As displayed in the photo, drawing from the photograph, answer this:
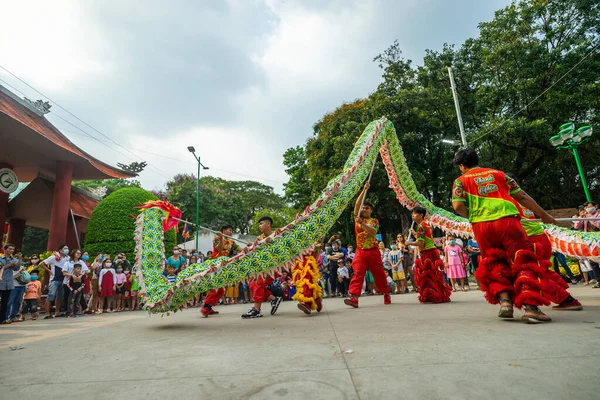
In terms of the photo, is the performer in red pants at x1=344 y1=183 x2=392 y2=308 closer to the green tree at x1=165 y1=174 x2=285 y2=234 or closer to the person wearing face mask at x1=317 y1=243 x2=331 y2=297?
the person wearing face mask at x1=317 y1=243 x2=331 y2=297

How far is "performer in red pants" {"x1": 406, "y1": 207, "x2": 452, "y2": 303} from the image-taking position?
569 centimetres

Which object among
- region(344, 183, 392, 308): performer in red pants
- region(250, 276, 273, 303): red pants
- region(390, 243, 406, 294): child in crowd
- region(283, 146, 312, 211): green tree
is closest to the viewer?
region(250, 276, 273, 303): red pants

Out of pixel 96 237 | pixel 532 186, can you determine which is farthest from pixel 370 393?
pixel 532 186

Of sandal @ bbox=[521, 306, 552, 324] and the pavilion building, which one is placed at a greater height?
the pavilion building

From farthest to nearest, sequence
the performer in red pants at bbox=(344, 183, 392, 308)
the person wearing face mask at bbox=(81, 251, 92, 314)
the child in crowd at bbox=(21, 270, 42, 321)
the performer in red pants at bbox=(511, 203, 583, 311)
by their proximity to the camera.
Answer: the person wearing face mask at bbox=(81, 251, 92, 314)
the child in crowd at bbox=(21, 270, 42, 321)
the performer in red pants at bbox=(344, 183, 392, 308)
the performer in red pants at bbox=(511, 203, 583, 311)

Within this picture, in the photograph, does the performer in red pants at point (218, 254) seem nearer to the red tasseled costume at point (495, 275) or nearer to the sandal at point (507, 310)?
the red tasseled costume at point (495, 275)

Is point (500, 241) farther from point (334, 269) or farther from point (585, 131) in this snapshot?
point (585, 131)

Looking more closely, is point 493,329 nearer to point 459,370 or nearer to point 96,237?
point 459,370

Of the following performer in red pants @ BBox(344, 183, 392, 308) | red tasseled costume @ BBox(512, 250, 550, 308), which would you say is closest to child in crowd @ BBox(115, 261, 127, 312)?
performer in red pants @ BBox(344, 183, 392, 308)

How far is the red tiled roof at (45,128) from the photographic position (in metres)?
11.0

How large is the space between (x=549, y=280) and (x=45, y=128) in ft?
53.4

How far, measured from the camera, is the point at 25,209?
15148 millimetres

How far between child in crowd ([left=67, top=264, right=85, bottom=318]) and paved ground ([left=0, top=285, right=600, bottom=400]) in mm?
5197

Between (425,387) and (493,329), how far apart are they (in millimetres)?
1645
